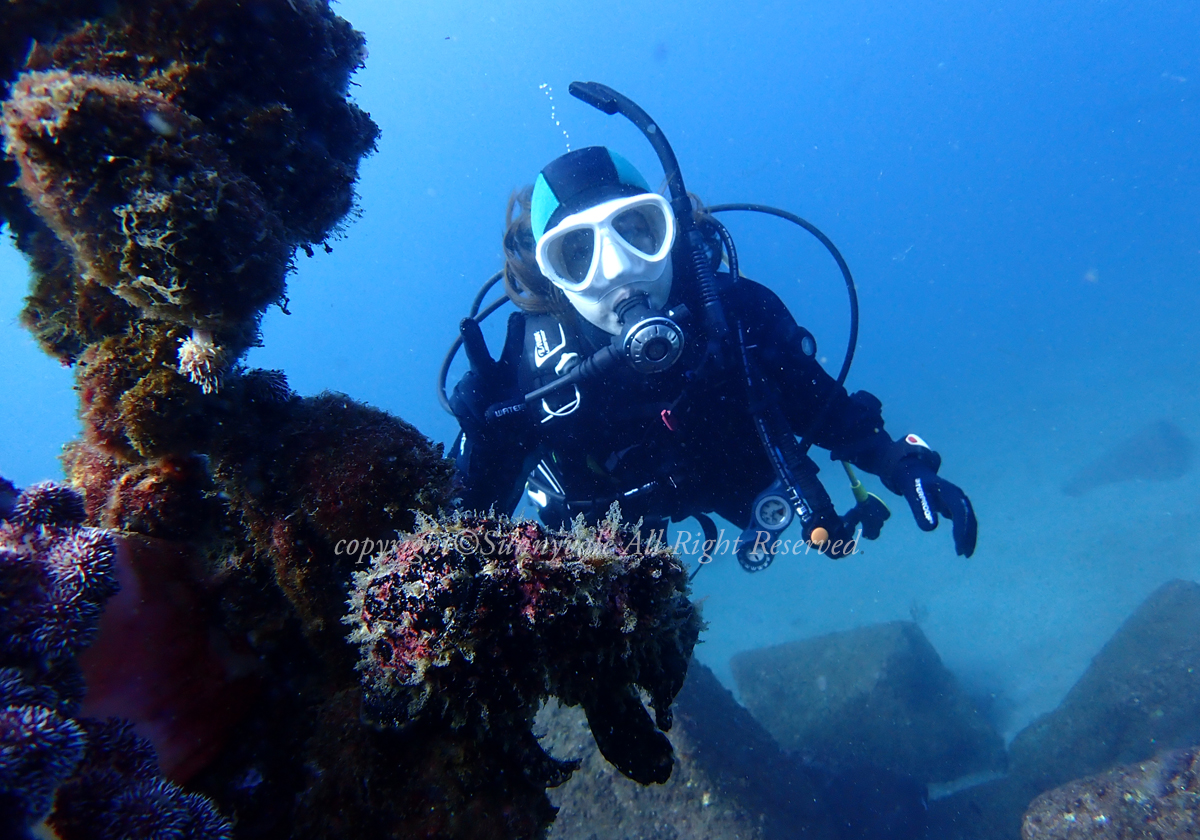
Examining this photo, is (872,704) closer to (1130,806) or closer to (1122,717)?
(1122,717)

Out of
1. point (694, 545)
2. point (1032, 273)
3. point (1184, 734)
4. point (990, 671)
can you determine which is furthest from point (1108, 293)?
point (694, 545)

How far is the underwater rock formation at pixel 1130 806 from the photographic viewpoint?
4.66 metres

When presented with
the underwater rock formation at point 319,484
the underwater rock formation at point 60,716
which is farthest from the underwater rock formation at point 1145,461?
the underwater rock formation at point 60,716

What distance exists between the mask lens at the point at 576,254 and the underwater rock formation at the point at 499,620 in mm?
3313

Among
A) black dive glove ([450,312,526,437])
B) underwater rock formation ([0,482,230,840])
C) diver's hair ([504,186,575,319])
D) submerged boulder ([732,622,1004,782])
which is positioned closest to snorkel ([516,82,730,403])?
black dive glove ([450,312,526,437])

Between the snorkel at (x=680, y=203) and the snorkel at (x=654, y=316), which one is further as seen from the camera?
the snorkel at (x=680, y=203)

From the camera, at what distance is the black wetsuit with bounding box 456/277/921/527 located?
4.41 m

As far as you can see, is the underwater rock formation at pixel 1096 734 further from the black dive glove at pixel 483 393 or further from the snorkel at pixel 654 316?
the black dive glove at pixel 483 393

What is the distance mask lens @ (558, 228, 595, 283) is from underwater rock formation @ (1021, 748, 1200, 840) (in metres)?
7.15

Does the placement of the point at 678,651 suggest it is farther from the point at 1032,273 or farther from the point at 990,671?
the point at 1032,273

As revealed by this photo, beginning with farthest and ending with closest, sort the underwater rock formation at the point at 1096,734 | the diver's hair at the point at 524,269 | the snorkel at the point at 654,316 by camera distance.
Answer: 1. the underwater rock formation at the point at 1096,734
2. the diver's hair at the point at 524,269
3. the snorkel at the point at 654,316

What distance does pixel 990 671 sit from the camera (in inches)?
595

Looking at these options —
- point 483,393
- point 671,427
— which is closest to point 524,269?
point 483,393

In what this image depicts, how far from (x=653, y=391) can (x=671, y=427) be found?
0.38m
